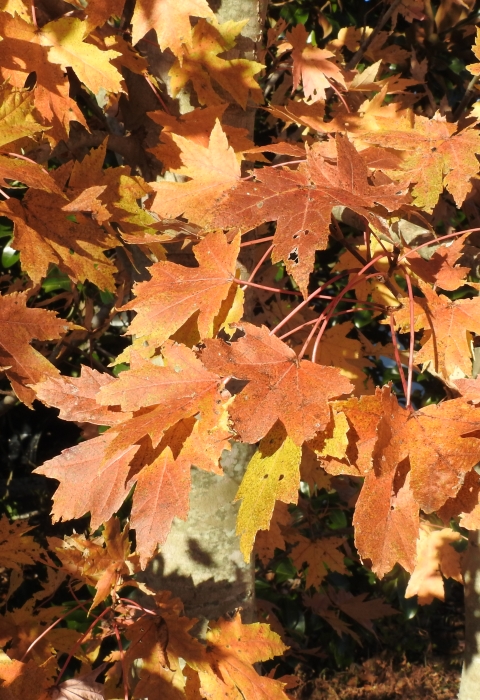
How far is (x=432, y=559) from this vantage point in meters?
1.77

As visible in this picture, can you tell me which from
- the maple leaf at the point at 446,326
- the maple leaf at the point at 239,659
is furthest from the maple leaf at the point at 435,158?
the maple leaf at the point at 239,659

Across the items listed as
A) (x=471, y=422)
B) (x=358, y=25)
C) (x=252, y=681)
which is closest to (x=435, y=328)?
(x=471, y=422)

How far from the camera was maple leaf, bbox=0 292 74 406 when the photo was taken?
2.98 ft

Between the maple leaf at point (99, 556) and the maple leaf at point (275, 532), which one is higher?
the maple leaf at point (99, 556)

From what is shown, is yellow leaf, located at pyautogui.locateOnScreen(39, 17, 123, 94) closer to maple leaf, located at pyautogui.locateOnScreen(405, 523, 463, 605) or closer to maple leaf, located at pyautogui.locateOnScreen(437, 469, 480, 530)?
maple leaf, located at pyautogui.locateOnScreen(437, 469, 480, 530)

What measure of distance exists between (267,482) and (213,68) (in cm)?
77

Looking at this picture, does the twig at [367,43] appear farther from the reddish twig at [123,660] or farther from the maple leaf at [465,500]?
the reddish twig at [123,660]

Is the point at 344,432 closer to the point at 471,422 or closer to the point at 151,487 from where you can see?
the point at 471,422

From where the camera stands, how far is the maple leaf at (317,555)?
2080 millimetres

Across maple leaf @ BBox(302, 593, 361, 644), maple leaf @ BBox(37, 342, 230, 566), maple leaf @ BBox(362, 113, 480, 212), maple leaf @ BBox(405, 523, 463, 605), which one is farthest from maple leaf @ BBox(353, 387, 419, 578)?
maple leaf @ BBox(302, 593, 361, 644)

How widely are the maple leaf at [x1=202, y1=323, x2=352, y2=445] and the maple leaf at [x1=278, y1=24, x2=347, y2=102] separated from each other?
80 cm

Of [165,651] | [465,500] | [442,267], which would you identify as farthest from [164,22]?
[165,651]

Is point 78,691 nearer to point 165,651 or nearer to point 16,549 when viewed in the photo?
point 165,651

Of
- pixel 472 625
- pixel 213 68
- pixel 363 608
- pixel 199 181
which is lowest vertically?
pixel 363 608
